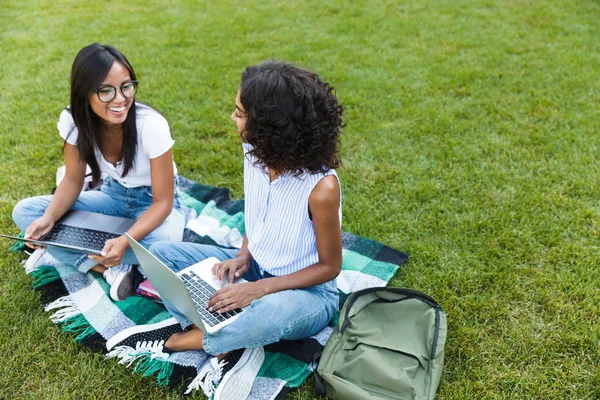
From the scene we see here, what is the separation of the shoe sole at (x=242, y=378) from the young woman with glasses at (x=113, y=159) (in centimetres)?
80

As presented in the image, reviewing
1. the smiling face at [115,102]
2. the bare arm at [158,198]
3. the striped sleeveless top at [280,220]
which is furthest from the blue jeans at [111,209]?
the striped sleeveless top at [280,220]

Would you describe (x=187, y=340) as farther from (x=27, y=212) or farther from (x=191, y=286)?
(x=27, y=212)

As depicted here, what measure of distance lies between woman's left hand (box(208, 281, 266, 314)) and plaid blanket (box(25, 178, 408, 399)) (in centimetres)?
32

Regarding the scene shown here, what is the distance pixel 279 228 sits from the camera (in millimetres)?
2148

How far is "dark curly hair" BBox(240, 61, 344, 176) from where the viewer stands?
185cm

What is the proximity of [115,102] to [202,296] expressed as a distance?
3.30ft

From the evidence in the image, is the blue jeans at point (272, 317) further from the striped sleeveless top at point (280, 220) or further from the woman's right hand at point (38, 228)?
the woman's right hand at point (38, 228)

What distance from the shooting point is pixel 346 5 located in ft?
21.6

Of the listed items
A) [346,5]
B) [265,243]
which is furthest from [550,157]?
[346,5]

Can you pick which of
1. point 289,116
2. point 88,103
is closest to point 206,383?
point 289,116

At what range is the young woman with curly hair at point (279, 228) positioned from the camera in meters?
1.87

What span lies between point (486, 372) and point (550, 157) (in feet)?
6.68

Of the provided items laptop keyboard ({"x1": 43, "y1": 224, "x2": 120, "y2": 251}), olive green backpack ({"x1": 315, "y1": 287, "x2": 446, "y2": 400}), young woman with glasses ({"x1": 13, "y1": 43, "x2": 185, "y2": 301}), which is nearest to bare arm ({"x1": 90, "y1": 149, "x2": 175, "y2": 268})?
young woman with glasses ({"x1": 13, "y1": 43, "x2": 185, "y2": 301})

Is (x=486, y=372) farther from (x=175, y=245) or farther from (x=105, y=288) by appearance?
(x=105, y=288)
